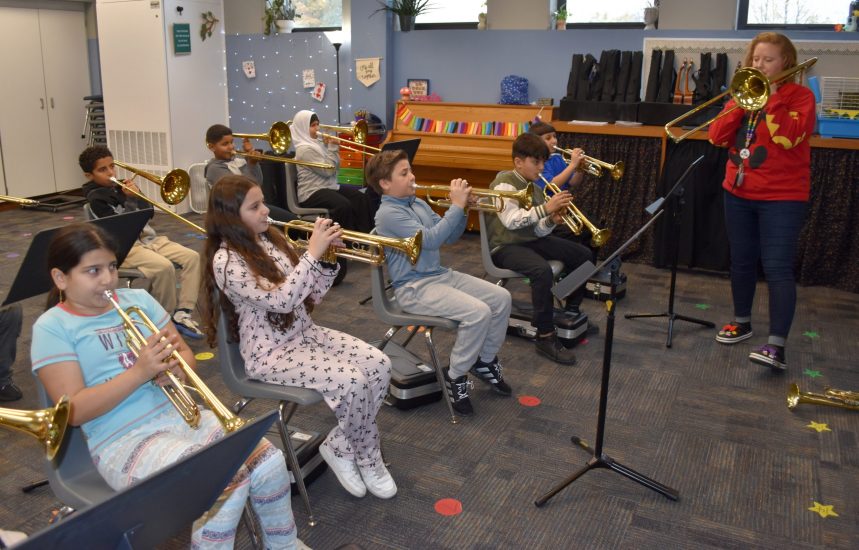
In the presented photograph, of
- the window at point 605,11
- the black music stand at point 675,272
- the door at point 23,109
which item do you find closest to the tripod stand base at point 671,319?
the black music stand at point 675,272

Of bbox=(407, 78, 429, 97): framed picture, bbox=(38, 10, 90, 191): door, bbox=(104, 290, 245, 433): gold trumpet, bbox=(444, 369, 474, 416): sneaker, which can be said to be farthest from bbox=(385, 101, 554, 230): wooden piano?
bbox=(104, 290, 245, 433): gold trumpet

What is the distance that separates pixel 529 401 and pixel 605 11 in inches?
172

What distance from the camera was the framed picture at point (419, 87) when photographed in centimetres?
706

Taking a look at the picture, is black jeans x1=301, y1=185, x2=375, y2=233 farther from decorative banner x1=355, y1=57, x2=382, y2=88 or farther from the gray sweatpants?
the gray sweatpants

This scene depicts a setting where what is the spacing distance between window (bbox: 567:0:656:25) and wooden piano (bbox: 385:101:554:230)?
106cm

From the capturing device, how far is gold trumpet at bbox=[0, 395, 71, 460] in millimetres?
1494

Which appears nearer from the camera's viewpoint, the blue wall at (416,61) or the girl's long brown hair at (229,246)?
the girl's long brown hair at (229,246)

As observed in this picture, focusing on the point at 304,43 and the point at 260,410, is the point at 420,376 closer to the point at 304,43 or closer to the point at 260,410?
the point at 260,410

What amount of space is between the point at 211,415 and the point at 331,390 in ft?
1.48

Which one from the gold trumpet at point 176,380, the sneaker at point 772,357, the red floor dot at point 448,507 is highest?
the gold trumpet at point 176,380

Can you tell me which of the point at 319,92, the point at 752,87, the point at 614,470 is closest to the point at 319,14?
the point at 319,92

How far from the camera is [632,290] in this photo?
207 inches

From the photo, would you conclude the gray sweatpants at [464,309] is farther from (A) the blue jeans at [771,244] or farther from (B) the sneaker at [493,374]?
(A) the blue jeans at [771,244]

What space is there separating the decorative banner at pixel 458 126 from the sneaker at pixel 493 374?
9.88ft
